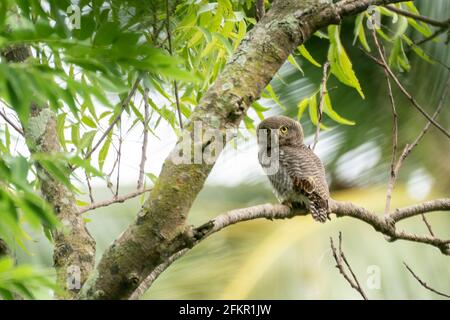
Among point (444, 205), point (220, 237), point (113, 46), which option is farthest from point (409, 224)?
point (113, 46)

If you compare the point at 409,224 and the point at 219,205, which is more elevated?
the point at 219,205

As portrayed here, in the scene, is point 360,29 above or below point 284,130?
below

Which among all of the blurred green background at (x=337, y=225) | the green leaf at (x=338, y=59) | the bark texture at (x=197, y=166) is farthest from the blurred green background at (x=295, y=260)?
the bark texture at (x=197, y=166)

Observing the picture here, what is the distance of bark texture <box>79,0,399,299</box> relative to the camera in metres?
1.95

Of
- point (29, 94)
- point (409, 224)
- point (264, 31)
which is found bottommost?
point (29, 94)

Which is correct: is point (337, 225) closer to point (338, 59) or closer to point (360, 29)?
point (360, 29)

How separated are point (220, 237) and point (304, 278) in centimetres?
75

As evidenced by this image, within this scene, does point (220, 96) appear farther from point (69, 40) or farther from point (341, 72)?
point (341, 72)

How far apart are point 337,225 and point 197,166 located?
3.76 m

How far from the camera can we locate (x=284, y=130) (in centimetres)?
439

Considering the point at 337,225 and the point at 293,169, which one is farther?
the point at 337,225

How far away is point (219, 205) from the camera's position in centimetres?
632

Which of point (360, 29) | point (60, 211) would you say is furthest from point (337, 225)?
point (60, 211)

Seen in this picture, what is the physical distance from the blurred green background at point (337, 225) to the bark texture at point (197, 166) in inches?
111
